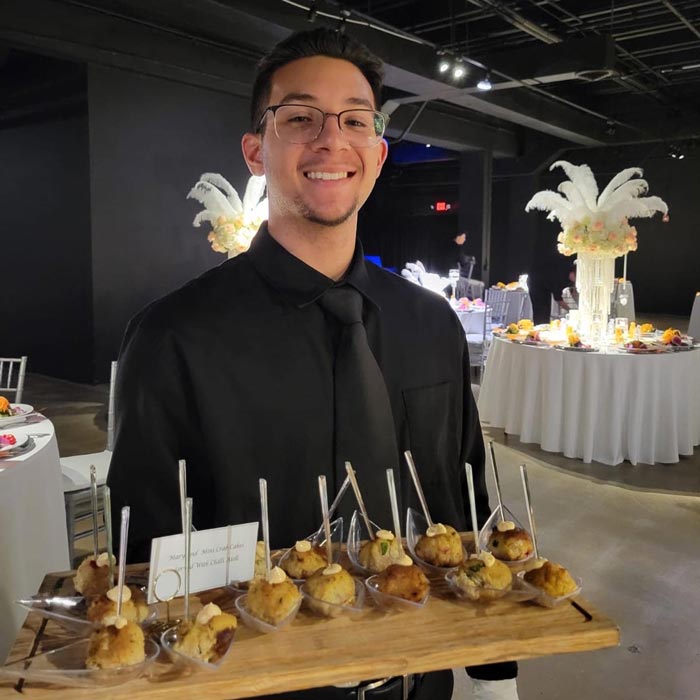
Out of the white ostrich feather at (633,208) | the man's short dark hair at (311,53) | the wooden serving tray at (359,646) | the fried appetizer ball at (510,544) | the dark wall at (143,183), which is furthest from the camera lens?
the dark wall at (143,183)

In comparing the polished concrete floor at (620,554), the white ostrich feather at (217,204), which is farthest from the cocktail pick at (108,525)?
the white ostrich feather at (217,204)

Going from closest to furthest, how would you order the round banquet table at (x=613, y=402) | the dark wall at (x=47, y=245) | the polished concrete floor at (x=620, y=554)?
the polished concrete floor at (x=620, y=554), the round banquet table at (x=613, y=402), the dark wall at (x=47, y=245)

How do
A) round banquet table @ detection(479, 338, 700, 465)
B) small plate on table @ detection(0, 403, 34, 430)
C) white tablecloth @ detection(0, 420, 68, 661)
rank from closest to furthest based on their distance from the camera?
white tablecloth @ detection(0, 420, 68, 661)
small plate on table @ detection(0, 403, 34, 430)
round banquet table @ detection(479, 338, 700, 465)

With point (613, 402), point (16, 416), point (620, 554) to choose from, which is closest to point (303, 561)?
point (16, 416)

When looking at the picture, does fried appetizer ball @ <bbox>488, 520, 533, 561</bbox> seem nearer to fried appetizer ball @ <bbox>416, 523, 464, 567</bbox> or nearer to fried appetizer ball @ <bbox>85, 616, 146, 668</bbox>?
fried appetizer ball @ <bbox>416, 523, 464, 567</bbox>

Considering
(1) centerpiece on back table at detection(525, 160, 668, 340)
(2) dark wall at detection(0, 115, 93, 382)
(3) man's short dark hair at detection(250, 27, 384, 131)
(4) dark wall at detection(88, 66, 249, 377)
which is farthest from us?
(2) dark wall at detection(0, 115, 93, 382)

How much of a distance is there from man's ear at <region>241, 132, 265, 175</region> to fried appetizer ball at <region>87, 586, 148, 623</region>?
0.76m

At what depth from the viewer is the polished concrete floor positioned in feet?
7.77

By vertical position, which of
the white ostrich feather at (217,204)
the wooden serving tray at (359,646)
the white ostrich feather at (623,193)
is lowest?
the wooden serving tray at (359,646)

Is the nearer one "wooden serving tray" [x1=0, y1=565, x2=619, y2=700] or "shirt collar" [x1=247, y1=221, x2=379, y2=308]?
"wooden serving tray" [x1=0, y1=565, x2=619, y2=700]

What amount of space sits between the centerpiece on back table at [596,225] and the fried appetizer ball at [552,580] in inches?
178

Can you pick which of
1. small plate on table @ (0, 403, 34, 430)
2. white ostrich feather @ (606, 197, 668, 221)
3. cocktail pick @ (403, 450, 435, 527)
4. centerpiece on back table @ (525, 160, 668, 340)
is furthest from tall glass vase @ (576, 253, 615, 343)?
cocktail pick @ (403, 450, 435, 527)

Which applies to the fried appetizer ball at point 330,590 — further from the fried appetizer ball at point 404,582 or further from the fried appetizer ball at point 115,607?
the fried appetizer ball at point 115,607

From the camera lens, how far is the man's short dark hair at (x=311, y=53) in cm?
121
